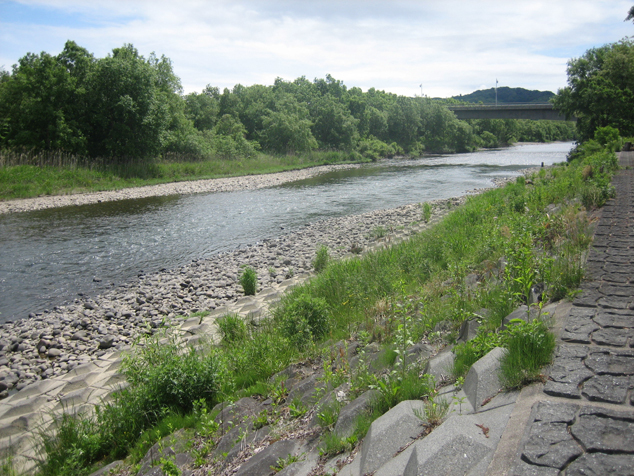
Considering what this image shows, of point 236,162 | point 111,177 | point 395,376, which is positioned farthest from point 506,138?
point 395,376

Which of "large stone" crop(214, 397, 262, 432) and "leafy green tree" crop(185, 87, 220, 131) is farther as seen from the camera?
"leafy green tree" crop(185, 87, 220, 131)

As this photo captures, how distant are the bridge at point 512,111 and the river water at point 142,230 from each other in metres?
46.9

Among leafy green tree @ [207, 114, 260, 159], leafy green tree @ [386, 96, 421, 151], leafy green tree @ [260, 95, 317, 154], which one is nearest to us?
leafy green tree @ [207, 114, 260, 159]

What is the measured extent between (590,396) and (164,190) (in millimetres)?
33808

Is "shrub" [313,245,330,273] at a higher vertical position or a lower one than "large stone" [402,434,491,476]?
lower

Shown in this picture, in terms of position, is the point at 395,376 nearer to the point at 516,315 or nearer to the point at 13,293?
the point at 516,315

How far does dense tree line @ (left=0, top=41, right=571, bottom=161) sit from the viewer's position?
108ft

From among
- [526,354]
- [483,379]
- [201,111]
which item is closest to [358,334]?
[483,379]

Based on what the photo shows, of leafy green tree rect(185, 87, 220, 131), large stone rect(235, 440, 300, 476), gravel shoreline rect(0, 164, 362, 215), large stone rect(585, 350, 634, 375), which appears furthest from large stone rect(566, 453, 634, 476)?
leafy green tree rect(185, 87, 220, 131)

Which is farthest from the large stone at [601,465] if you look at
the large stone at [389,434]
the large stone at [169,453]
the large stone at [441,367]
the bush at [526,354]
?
the large stone at [169,453]

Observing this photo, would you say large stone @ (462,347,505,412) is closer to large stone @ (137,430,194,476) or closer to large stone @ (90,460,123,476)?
large stone @ (137,430,194,476)

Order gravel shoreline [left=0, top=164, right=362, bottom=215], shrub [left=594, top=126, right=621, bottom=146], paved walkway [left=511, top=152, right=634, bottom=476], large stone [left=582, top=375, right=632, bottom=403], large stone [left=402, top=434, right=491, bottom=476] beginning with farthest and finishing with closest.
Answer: shrub [left=594, top=126, right=621, bottom=146], gravel shoreline [left=0, top=164, right=362, bottom=215], large stone [left=582, top=375, right=632, bottom=403], large stone [left=402, top=434, right=491, bottom=476], paved walkway [left=511, top=152, right=634, bottom=476]

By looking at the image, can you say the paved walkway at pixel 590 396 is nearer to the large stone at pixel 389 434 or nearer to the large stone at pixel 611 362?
the large stone at pixel 611 362

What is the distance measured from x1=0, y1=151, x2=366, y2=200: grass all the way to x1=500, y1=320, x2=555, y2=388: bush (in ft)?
104
